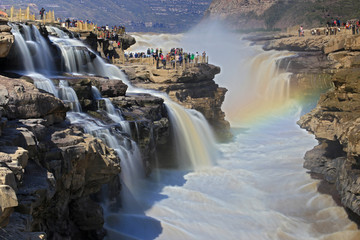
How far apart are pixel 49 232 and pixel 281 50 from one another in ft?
122

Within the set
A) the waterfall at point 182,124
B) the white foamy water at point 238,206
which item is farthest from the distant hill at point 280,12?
the white foamy water at point 238,206

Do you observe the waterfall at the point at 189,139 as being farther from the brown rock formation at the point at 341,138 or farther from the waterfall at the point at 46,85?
the waterfall at the point at 46,85

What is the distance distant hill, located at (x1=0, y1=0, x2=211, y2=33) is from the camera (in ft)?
258

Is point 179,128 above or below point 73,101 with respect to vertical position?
below

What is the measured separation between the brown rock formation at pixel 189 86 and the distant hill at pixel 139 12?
47712mm

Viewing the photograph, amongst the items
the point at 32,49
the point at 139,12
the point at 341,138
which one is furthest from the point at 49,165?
the point at 139,12

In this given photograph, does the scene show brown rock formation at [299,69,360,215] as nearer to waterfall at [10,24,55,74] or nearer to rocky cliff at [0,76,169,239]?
rocky cliff at [0,76,169,239]

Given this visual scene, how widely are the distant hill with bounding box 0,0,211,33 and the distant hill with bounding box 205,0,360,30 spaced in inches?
229

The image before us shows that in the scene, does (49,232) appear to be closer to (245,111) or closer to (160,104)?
(160,104)

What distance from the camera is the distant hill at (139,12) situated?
78750 millimetres

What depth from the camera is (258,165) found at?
22109 mm

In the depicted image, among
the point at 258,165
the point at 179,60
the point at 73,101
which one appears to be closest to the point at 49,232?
the point at 73,101

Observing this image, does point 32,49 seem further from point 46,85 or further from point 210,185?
point 210,185

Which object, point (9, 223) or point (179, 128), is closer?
point (9, 223)
